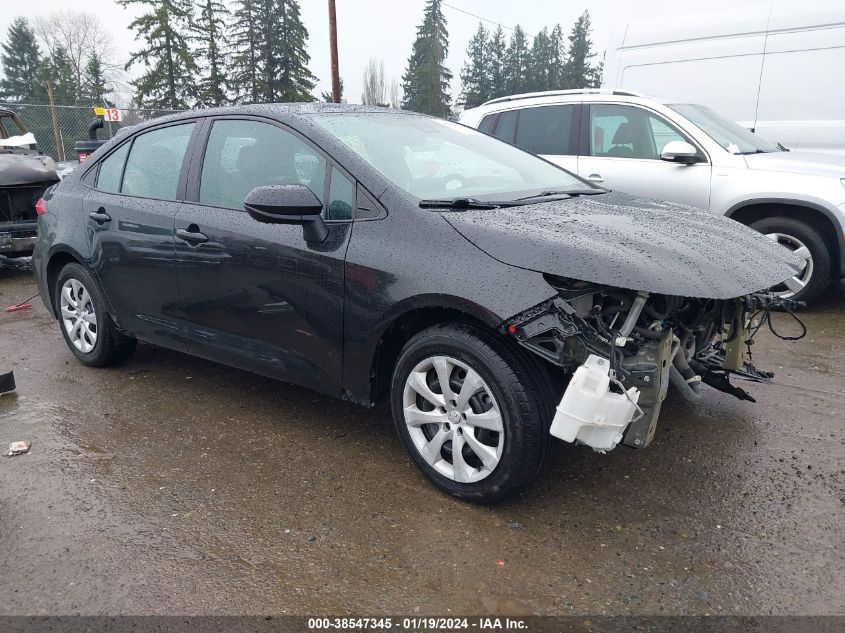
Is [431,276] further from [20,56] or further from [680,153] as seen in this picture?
[20,56]

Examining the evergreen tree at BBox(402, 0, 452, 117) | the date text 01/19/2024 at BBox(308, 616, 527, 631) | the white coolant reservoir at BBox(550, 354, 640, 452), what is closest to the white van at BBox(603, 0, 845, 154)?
the white coolant reservoir at BBox(550, 354, 640, 452)

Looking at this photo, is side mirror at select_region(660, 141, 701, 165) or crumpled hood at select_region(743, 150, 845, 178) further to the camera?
side mirror at select_region(660, 141, 701, 165)

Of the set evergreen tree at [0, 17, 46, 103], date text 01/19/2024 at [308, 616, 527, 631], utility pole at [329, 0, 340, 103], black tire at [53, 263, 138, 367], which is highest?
evergreen tree at [0, 17, 46, 103]

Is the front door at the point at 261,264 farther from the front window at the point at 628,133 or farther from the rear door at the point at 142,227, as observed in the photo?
the front window at the point at 628,133

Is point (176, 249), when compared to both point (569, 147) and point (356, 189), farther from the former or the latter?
point (569, 147)

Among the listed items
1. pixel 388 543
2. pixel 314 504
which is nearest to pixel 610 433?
pixel 388 543

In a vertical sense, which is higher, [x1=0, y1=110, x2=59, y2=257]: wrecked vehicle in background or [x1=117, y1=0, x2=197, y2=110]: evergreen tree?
[x1=117, y1=0, x2=197, y2=110]: evergreen tree

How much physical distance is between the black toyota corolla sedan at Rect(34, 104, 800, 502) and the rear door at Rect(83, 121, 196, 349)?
14 mm

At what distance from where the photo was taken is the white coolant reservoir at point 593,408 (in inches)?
92.5

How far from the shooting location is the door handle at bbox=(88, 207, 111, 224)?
408 cm

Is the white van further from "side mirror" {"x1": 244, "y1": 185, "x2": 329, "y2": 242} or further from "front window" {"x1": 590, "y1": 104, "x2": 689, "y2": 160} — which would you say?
"side mirror" {"x1": 244, "y1": 185, "x2": 329, "y2": 242}

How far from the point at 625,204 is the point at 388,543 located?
2024mm

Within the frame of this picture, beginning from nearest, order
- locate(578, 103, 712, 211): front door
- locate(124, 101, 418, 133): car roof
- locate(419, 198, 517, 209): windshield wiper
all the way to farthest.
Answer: locate(419, 198, 517, 209): windshield wiper → locate(124, 101, 418, 133): car roof → locate(578, 103, 712, 211): front door

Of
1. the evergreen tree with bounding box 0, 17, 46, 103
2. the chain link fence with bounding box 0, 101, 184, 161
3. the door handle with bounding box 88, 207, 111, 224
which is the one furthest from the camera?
the evergreen tree with bounding box 0, 17, 46, 103
